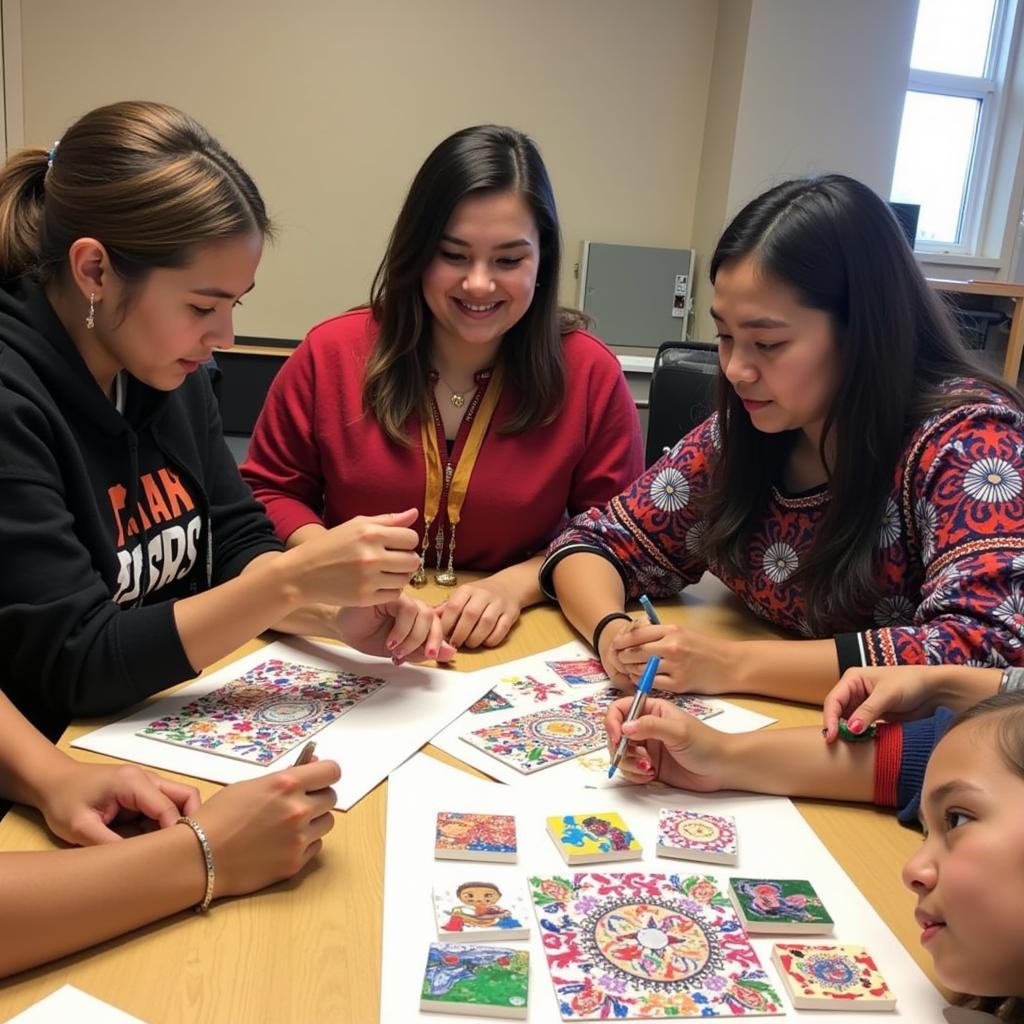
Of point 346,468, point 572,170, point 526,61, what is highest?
point 526,61

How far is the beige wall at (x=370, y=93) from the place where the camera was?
382 centimetres

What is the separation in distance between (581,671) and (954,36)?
4532 mm

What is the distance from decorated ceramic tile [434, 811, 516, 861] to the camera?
30.6 inches

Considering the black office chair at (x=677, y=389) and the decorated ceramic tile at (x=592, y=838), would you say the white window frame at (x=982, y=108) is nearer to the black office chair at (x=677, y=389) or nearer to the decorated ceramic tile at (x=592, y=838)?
the black office chair at (x=677, y=389)

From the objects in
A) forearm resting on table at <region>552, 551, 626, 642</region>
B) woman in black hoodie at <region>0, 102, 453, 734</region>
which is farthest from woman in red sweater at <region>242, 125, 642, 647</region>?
woman in black hoodie at <region>0, 102, 453, 734</region>

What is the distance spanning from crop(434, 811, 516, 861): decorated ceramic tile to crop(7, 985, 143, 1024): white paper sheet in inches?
10.5

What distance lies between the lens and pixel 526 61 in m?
4.16

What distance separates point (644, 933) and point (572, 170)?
4112mm

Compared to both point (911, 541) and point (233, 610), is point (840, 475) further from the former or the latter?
point (233, 610)

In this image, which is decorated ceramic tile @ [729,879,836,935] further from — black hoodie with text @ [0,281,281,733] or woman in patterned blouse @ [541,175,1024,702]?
black hoodie with text @ [0,281,281,733]

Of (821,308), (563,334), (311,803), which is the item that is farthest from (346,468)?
(311,803)

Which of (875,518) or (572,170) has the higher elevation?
(572,170)

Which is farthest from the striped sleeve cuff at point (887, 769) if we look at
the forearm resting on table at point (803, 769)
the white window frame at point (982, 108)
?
the white window frame at point (982, 108)

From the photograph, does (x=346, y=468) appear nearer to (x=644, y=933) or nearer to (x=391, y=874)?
(x=391, y=874)
